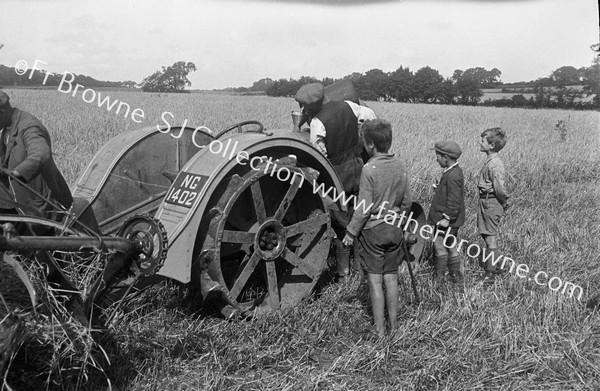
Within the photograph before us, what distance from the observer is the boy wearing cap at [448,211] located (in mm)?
4754

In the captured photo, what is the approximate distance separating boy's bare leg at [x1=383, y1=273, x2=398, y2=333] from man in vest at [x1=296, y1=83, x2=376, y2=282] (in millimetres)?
727

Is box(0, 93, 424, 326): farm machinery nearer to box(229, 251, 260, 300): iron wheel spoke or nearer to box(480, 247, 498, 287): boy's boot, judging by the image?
box(229, 251, 260, 300): iron wheel spoke

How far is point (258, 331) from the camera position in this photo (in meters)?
3.50

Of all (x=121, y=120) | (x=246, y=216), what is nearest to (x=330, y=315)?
(x=246, y=216)

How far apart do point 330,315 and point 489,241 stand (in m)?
2.10

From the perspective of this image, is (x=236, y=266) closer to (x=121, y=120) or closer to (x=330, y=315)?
(x=330, y=315)

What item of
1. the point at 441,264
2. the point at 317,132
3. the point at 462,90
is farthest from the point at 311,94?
the point at 462,90

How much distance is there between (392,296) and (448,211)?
126 cm

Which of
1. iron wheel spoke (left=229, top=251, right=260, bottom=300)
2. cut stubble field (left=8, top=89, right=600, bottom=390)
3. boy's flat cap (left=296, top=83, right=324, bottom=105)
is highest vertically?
boy's flat cap (left=296, top=83, right=324, bottom=105)

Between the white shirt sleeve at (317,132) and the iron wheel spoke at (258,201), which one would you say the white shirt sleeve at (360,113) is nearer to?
the white shirt sleeve at (317,132)

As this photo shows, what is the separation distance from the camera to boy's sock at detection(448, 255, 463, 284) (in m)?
4.96

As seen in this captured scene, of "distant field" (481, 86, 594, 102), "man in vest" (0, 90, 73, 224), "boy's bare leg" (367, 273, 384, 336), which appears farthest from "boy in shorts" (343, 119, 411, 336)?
"distant field" (481, 86, 594, 102)

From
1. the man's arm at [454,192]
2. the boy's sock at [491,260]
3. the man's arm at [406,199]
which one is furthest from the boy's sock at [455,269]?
the man's arm at [406,199]

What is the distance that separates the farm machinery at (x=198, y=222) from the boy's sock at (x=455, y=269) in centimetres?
145
